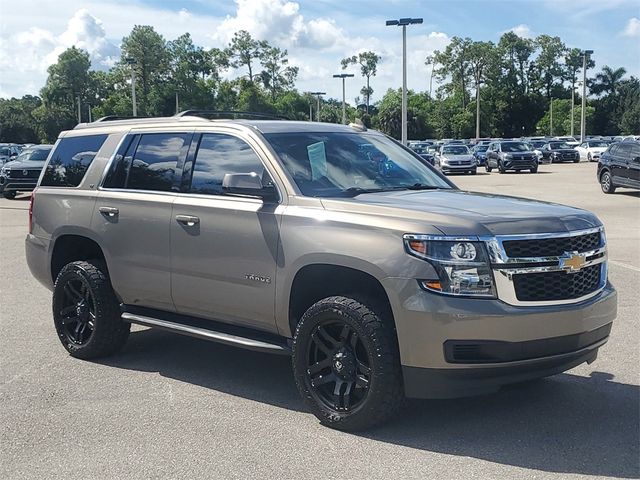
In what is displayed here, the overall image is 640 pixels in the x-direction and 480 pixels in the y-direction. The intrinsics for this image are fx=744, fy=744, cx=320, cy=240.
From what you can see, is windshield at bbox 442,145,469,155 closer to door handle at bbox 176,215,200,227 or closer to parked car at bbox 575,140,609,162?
parked car at bbox 575,140,609,162

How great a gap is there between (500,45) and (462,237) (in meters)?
125

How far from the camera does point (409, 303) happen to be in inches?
163

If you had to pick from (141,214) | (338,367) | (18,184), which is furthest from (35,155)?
(338,367)

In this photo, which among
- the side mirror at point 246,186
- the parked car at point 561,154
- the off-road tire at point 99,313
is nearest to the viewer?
the side mirror at point 246,186

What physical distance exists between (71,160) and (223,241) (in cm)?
225

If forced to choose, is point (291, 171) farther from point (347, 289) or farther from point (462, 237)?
point (462, 237)

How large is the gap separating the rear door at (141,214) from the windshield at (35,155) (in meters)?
20.5

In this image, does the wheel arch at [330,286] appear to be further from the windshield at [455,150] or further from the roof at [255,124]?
the windshield at [455,150]

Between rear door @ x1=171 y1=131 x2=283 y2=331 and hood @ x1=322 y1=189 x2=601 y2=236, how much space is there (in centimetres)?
55

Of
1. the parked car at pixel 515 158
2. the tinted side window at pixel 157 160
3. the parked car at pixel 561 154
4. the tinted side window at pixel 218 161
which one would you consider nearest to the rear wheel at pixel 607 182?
the parked car at pixel 515 158

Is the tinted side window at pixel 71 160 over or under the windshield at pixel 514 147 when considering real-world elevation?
under

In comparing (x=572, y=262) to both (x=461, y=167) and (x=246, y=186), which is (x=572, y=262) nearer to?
(x=246, y=186)

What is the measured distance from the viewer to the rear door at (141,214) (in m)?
5.54

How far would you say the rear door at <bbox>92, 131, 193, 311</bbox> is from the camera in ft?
18.2
